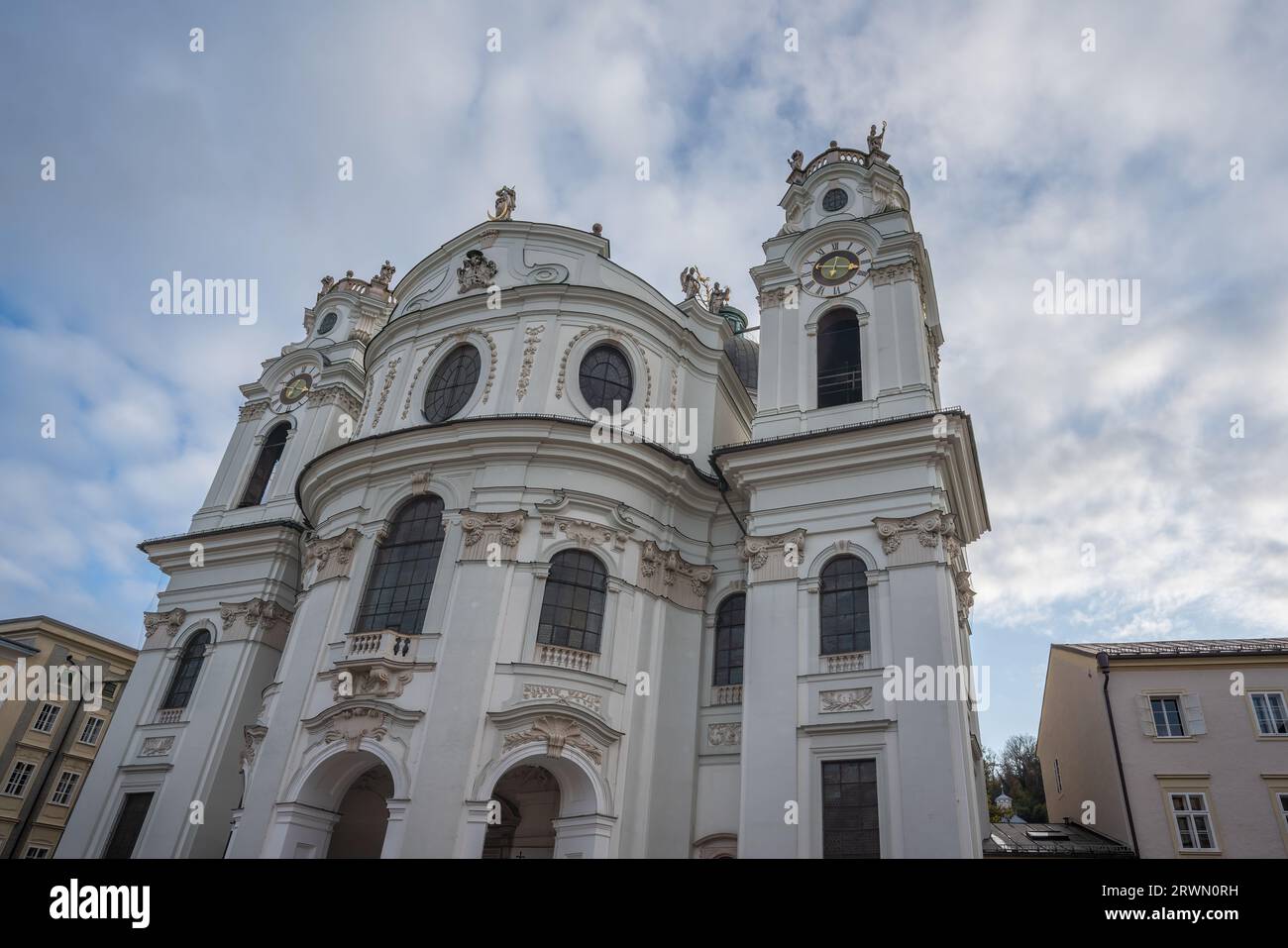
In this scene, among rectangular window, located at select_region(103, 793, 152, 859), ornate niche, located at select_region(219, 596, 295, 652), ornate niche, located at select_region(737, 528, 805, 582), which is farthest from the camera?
ornate niche, located at select_region(219, 596, 295, 652)

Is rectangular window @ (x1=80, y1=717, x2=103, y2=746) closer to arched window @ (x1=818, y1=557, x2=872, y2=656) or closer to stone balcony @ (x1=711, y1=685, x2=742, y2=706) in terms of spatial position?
stone balcony @ (x1=711, y1=685, x2=742, y2=706)

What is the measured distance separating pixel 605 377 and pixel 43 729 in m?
31.9

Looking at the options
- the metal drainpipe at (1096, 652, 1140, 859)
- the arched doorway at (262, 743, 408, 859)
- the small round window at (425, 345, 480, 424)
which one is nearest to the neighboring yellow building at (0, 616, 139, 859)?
the arched doorway at (262, 743, 408, 859)

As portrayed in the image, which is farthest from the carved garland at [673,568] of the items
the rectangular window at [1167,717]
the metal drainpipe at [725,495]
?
the rectangular window at [1167,717]

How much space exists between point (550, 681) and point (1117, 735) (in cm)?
1565

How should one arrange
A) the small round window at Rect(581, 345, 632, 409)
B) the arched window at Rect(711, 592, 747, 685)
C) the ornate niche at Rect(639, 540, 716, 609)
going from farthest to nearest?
the small round window at Rect(581, 345, 632, 409) < the arched window at Rect(711, 592, 747, 685) < the ornate niche at Rect(639, 540, 716, 609)

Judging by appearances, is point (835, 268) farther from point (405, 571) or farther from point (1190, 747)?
point (1190, 747)

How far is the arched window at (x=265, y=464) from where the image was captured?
2900 cm

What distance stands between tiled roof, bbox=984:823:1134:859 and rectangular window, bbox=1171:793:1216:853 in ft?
4.46

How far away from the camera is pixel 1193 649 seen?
77.0 feet

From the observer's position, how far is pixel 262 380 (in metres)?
31.0

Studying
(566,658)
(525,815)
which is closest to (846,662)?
(566,658)

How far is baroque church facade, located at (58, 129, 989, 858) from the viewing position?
655 inches
